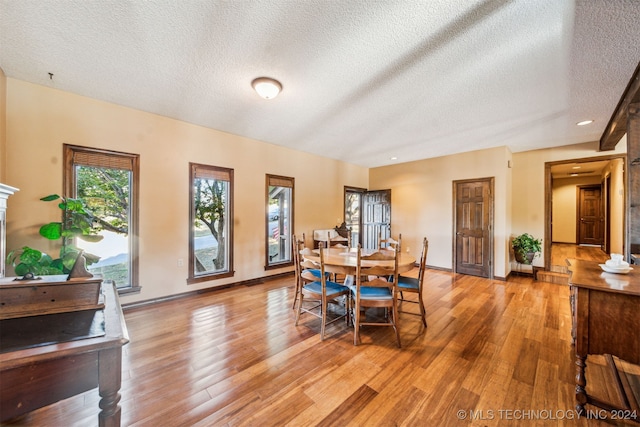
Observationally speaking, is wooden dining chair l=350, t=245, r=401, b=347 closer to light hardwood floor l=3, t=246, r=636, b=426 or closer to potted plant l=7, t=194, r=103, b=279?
light hardwood floor l=3, t=246, r=636, b=426

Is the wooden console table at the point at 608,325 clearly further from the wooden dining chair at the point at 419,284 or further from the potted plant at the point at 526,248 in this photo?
the potted plant at the point at 526,248

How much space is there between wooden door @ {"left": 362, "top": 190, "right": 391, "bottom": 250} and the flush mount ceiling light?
14.7ft

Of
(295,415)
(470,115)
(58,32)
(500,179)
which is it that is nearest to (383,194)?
(500,179)

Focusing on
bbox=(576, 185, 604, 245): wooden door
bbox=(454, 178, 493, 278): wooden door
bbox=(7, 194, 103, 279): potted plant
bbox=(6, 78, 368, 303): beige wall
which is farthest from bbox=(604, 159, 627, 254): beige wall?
bbox=(7, 194, 103, 279): potted plant

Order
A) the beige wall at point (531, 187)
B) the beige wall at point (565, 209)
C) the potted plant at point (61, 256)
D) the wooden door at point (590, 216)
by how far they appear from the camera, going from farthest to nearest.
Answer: the beige wall at point (565, 209)
the wooden door at point (590, 216)
the beige wall at point (531, 187)
the potted plant at point (61, 256)

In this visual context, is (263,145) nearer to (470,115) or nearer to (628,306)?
(470,115)

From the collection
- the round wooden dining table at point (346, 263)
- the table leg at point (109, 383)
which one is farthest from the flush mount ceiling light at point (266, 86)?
the table leg at point (109, 383)

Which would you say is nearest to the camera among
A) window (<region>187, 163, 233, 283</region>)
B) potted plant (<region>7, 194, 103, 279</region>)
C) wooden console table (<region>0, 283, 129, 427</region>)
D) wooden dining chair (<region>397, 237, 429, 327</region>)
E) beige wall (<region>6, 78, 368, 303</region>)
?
wooden console table (<region>0, 283, 129, 427</region>)

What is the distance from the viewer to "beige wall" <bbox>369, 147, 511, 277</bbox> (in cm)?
469

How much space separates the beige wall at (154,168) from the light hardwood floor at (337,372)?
947 millimetres

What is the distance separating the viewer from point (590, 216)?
7.67 m

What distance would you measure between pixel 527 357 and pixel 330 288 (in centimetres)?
186

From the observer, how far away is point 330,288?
2.73 metres

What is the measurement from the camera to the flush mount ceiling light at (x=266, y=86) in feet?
8.05
